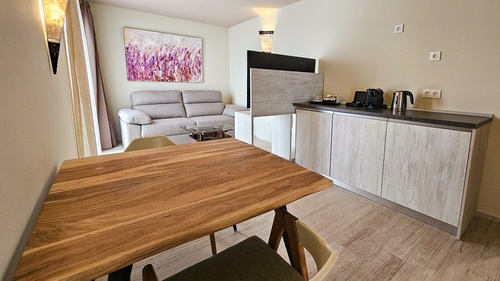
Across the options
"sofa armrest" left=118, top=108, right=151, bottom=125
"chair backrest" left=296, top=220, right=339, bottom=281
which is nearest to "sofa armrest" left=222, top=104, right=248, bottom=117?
"sofa armrest" left=118, top=108, right=151, bottom=125

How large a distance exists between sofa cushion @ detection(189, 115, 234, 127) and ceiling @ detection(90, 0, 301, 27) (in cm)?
186

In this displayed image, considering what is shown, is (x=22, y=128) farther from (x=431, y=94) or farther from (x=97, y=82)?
(x=97, y=82)

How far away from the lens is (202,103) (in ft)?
16.9

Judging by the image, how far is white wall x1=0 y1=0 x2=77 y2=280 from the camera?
2.32 feet

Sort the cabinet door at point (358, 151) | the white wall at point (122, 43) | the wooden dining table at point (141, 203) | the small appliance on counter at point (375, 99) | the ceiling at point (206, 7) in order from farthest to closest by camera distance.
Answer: the white wall at point (122, 43), the ceiling at point (206, 7), the small appliance on counter at point (375, 99), the cabinet door at point (358, 151), the wooden dining table at point (141, 203)

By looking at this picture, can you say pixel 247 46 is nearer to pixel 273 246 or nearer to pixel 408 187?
pixel 408 187

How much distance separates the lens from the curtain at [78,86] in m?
2.35

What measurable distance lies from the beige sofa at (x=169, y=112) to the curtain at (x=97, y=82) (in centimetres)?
22

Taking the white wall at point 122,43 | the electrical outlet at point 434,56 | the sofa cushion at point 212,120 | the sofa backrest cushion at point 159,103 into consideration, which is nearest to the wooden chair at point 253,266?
the electrical outlet at point 434,56

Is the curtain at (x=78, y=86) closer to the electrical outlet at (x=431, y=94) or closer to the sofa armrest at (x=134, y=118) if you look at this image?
the sofa armrest at (x=134, y=118)

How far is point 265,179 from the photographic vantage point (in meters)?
1.07

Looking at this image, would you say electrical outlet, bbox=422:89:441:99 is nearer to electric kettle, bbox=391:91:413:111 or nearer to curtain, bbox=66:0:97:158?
electric kettle, bbox=391:91:413:111

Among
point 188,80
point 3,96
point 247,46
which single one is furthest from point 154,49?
point 3,96

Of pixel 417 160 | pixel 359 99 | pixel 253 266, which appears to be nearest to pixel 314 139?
pixel 359 99
